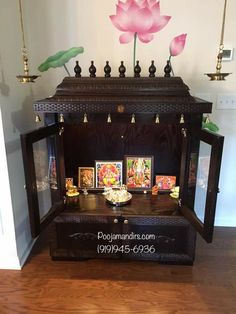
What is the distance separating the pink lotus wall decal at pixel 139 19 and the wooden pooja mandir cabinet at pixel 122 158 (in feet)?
1.37

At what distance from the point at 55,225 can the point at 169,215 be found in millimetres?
731

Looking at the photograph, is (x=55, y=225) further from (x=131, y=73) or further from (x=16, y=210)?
(x=131, y=73)

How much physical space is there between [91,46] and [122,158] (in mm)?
814

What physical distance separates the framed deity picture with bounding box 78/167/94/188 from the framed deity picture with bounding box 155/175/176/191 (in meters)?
0.48

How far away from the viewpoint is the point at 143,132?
1.70m

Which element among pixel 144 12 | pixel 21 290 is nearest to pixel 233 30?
pixel 144 12

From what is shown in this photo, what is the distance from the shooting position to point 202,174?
1.43m

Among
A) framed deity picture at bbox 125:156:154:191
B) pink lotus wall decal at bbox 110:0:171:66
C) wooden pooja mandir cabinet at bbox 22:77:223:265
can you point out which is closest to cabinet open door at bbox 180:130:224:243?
wooden pooja mandir cabinet at bbox 22:77:223:265

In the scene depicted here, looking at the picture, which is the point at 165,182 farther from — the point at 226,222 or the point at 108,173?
the point at 226,222

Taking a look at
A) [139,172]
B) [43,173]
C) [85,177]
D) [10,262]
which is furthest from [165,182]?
[10,262]

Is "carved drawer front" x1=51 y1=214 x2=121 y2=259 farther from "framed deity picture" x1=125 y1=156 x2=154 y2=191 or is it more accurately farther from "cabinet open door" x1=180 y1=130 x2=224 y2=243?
"cabinet open door" x1=180 y1=130 x2=224 y2=243

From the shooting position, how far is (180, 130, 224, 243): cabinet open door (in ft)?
3.98

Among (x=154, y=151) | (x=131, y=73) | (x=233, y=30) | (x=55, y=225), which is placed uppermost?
(x=233, y=30)

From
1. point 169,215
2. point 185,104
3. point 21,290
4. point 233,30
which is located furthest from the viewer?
point 233,30
